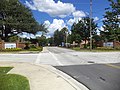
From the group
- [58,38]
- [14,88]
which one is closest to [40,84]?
[14,88]

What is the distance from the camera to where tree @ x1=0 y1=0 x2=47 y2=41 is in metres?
60.8

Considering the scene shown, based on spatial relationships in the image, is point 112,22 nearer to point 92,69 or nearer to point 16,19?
point 16,19

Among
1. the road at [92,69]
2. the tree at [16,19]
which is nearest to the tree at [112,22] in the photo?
the tree at [16,19]

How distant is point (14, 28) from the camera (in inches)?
2517

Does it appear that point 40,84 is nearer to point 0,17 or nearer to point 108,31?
point 0,17

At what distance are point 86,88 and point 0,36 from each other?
59.5 meters

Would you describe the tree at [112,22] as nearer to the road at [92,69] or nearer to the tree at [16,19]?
the tree at [16,19]

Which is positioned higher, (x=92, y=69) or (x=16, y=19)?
(x=16, y=19)

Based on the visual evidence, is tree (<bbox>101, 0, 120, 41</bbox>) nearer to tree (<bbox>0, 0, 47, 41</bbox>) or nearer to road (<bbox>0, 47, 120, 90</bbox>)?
tree (<bbox>0, 0, 47, 41</bbox>)

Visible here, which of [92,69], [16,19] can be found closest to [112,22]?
[16,19]

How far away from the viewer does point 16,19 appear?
202ft

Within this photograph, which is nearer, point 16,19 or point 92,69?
point 92,69

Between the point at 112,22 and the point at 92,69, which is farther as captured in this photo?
the point at 112,22

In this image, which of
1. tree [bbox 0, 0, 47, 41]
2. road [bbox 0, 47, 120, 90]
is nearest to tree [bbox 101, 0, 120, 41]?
tree [bbox 0, 0, 47, 41]
